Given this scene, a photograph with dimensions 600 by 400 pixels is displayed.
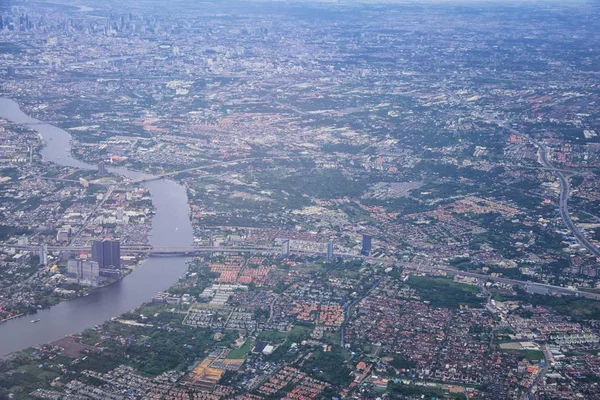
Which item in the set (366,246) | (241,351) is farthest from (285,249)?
(241,351)

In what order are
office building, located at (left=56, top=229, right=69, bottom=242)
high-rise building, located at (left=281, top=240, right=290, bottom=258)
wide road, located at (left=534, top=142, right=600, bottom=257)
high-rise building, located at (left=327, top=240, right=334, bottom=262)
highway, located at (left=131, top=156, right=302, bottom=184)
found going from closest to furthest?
1. high-rise building, located at (left=327, top=240, right=334, bottom=262)
2. high-rise building, located at (left=281, top=240, right=290, bottom=258)
3. office building, located at (left=56, top=229, right=69, bottom=242)
4. wide road, located at (left=534, top=142, right=600, bottom=257)
5. highway, located at (left=131, top=156, right=302, bottom=184)

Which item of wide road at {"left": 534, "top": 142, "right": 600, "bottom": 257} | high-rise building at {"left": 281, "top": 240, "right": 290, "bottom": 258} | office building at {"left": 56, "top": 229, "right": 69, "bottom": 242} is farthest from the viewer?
wide road at {"left": 534, "top": 142, "right": 600, "bottom": 257}

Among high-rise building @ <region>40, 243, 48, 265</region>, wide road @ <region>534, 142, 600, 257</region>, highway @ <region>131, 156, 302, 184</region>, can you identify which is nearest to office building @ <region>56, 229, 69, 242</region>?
high-rise building @ <region>40, 243, 48, 265</region>

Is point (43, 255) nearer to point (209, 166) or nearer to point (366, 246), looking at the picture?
point (366, 246)

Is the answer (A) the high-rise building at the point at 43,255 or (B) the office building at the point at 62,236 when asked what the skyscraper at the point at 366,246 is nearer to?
(B) the office building at the point at 62,236

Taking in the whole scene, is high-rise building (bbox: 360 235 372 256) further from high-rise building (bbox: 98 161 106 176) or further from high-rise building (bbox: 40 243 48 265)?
high-rise building (bbox: 98 161 106 176)

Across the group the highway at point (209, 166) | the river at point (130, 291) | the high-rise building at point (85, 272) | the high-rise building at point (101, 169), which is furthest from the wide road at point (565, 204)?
the high-rise building at point (101, 169)

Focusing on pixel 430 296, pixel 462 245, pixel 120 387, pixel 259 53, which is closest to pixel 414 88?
pixel 259 53
